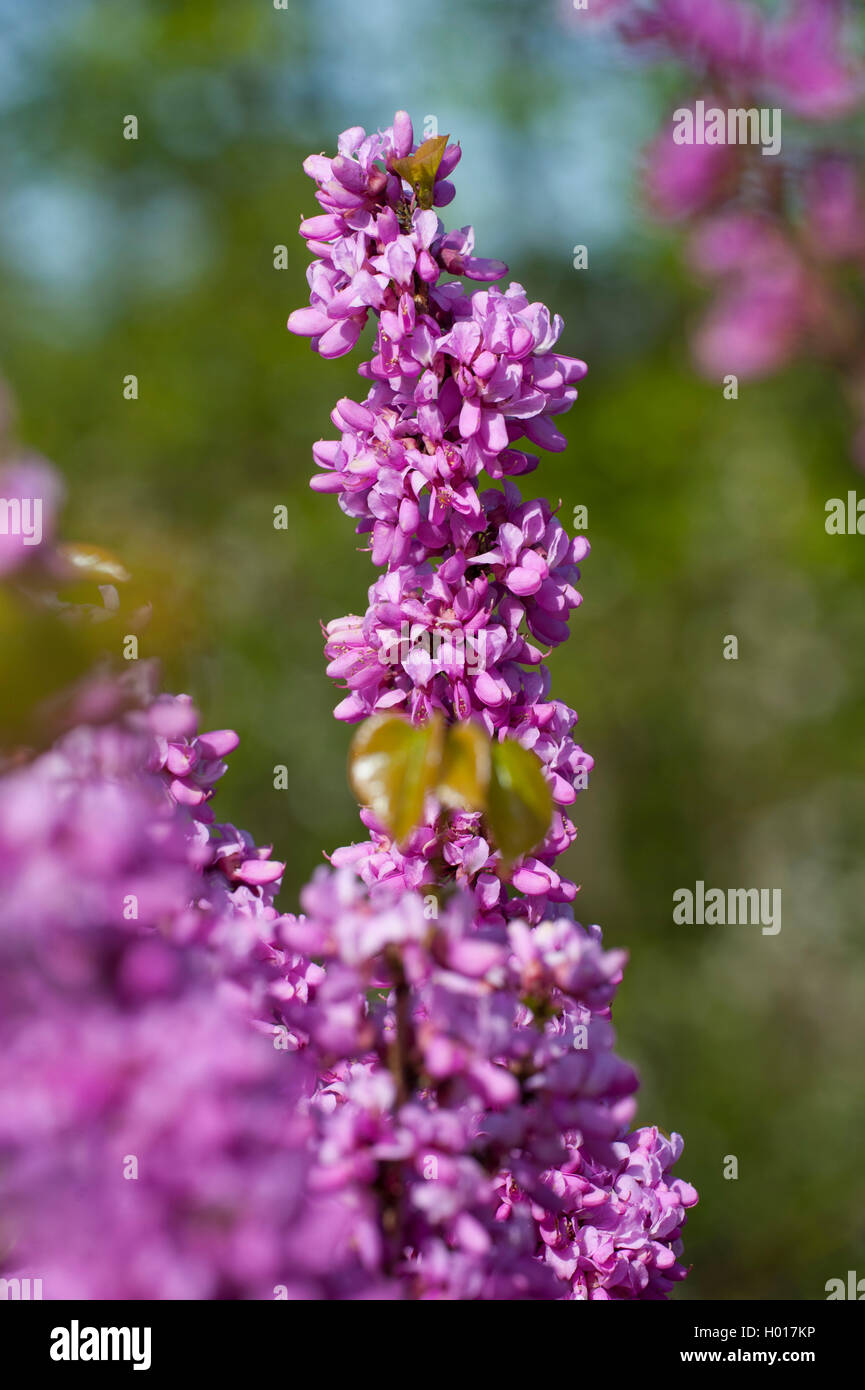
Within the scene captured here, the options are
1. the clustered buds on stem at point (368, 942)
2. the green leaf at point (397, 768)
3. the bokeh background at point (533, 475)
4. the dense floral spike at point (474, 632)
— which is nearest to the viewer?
the clustered buds on stem at point (368, 942)

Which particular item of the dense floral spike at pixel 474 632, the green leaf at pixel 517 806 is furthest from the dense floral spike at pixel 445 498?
the green leaf at pixel 517 806

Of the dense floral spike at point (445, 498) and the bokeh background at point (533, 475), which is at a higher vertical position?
the bokeh background at point (533, 475)

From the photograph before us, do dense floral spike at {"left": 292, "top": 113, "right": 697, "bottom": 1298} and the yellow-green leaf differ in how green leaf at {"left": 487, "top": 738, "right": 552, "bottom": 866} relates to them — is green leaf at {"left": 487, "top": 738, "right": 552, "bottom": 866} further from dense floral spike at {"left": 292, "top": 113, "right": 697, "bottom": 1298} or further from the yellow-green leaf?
the yellow-green leaf

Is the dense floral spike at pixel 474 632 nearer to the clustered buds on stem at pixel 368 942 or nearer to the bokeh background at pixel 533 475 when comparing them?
the clustered buds on stem at pixel 368 942

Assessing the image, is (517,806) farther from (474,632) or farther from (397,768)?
(474,632)

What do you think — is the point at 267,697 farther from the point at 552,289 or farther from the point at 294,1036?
the point at 294,1036

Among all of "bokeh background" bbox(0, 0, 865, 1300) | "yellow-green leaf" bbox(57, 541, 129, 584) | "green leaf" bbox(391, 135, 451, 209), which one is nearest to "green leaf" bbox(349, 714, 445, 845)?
"yellow-green leaf" bbox(57, 541, 129, 584)

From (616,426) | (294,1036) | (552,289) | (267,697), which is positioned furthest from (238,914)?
(552,289)

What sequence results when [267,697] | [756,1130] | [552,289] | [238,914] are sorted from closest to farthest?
[238,914] → [756,1130] → [267,697] → [552,289]
